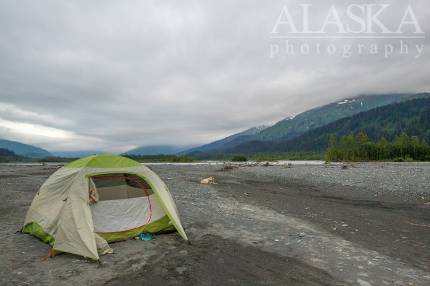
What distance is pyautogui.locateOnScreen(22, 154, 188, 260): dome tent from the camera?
26.9 ft

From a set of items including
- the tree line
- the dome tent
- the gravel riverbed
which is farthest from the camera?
the tree line

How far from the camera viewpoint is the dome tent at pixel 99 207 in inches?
323

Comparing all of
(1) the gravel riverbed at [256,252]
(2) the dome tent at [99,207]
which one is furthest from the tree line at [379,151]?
(2) the dome tent at [99,207]

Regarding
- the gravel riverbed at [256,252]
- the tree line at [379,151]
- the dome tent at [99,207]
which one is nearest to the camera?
the gravel riverbed at [256,252]

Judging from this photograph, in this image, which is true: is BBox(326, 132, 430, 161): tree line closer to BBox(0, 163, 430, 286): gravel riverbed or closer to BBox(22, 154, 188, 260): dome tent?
BBox(0, 163, 430, 286): gravel riverbed

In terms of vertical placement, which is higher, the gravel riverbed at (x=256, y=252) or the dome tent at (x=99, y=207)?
the dome tent at (x=99, y=207)

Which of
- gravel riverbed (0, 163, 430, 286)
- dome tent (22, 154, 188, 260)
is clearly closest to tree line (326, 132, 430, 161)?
gravel riverbed (0, 163, 430, 286)

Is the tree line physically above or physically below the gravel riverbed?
above

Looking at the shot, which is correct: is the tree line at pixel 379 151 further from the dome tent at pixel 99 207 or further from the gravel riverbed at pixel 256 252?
the dome tent at pixel 99 207

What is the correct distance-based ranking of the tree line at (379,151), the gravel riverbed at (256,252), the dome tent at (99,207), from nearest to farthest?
the gravel riverbed at (256,252) < the dome tent at (99,207) < the tree line at (379,151)

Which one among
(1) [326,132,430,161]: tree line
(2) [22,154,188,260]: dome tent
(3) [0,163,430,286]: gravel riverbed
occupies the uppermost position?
(1) [326,132,430,161]: tree line

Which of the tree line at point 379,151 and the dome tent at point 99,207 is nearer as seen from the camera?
the dome tent at point 99,207

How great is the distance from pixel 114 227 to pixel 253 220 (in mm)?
5570

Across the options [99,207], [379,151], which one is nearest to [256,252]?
[99,207]
